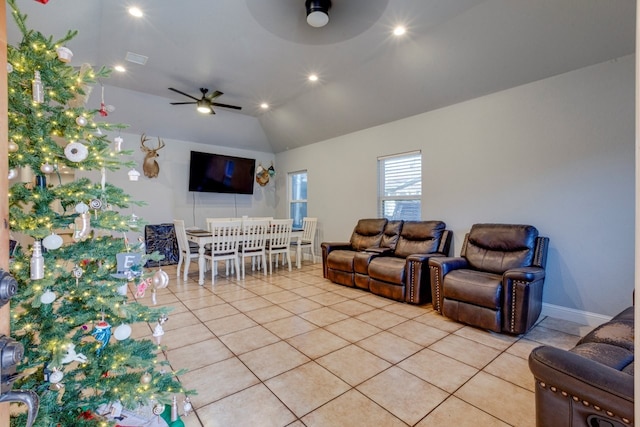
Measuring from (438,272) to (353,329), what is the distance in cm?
113

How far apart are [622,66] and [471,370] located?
10.3 feet

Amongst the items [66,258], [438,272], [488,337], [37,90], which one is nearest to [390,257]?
[438,272]

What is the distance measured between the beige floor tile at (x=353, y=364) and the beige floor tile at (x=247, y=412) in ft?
1.65

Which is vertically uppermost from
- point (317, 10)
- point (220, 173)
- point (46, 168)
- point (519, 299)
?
point (317, 10)

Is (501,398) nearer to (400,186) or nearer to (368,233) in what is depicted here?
(368,233)

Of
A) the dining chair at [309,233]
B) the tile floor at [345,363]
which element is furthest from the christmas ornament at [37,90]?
the dining chair at [309,233]

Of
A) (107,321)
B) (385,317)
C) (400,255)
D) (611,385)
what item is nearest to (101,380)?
(107,321)

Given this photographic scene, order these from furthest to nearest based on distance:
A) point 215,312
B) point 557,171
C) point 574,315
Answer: point 215,312, point 557,171, point 574,315

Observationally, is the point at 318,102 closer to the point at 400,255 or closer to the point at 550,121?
the point at 400,255

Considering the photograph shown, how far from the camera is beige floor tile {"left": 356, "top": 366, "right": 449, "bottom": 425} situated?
5.46 ft

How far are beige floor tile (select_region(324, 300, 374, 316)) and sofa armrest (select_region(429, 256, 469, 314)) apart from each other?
29.0 inches

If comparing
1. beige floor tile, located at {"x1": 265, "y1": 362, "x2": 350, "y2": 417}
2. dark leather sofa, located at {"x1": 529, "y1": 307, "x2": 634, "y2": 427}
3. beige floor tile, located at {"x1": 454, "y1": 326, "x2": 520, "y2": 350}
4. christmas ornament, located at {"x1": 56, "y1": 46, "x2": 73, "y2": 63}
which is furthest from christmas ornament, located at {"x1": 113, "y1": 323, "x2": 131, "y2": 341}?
beige floor tile, located at {"x1": 454, "y1": 326, "x2": 520, "y2": 350}

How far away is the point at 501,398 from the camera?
1.77 metres

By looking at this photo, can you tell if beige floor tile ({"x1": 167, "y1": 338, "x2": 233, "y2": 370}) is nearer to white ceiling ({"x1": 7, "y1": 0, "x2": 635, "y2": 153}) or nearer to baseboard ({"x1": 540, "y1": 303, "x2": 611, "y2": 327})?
white ceiling ({"x1": 7, "y1": 0, "x2": 635, "y2": 153})
